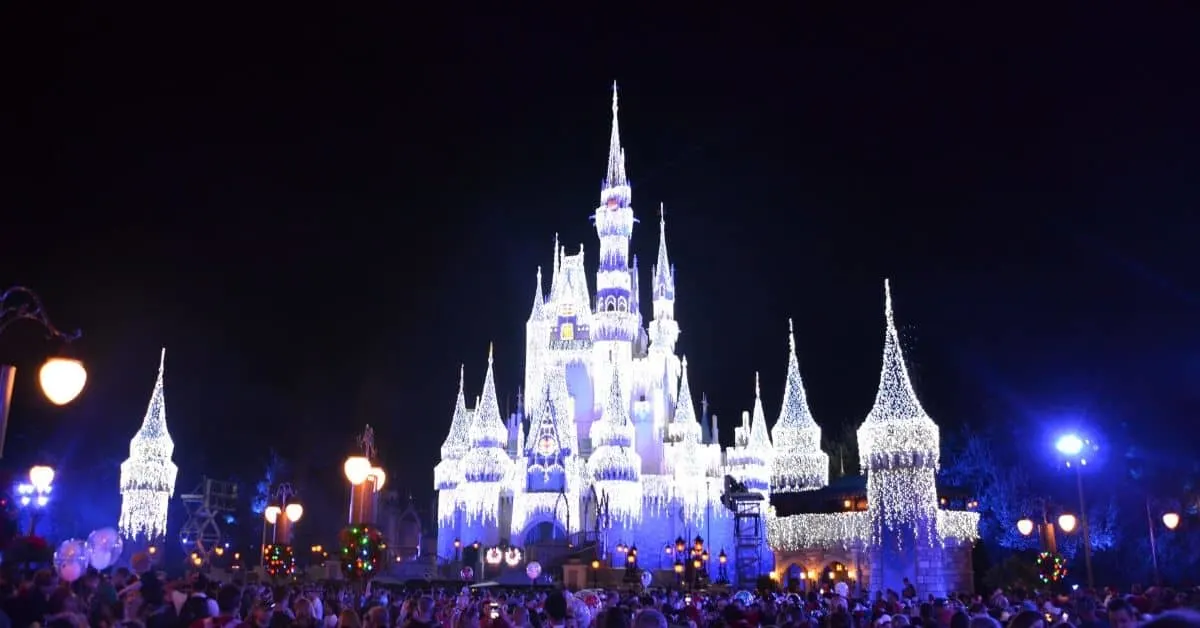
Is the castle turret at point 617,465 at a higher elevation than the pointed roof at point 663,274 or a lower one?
lower

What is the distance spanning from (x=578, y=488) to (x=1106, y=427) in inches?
1170

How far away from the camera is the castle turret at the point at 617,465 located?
5591cm

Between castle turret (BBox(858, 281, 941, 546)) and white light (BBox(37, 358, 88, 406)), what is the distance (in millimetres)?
26409

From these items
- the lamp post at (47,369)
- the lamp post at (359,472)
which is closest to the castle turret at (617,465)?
the lamp post at (359,472)

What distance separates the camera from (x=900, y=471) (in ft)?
104

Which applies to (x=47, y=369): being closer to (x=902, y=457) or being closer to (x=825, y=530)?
(x=902, y=457)

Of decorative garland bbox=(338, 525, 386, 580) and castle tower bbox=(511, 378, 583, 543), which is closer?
decorative garland bbox=(338, 525, 386, 580)

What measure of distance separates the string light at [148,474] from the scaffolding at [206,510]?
23.6 ft

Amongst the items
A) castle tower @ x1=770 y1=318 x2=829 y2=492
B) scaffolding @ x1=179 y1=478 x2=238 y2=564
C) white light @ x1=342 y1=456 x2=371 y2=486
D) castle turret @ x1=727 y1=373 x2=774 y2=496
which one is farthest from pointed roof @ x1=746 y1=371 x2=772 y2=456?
white light @ x1=342 y1=456 x2=371 y2=486

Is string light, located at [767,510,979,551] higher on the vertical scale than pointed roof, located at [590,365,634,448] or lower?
lower

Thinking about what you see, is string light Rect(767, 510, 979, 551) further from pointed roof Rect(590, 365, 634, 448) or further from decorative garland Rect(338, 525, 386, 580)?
decorative garland Rect(338, 525, 386, 580)

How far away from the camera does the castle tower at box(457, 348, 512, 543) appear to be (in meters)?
58.8

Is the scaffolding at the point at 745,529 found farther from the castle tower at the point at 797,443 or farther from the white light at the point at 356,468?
the white light at the point at 356,468

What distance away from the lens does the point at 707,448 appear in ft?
199
